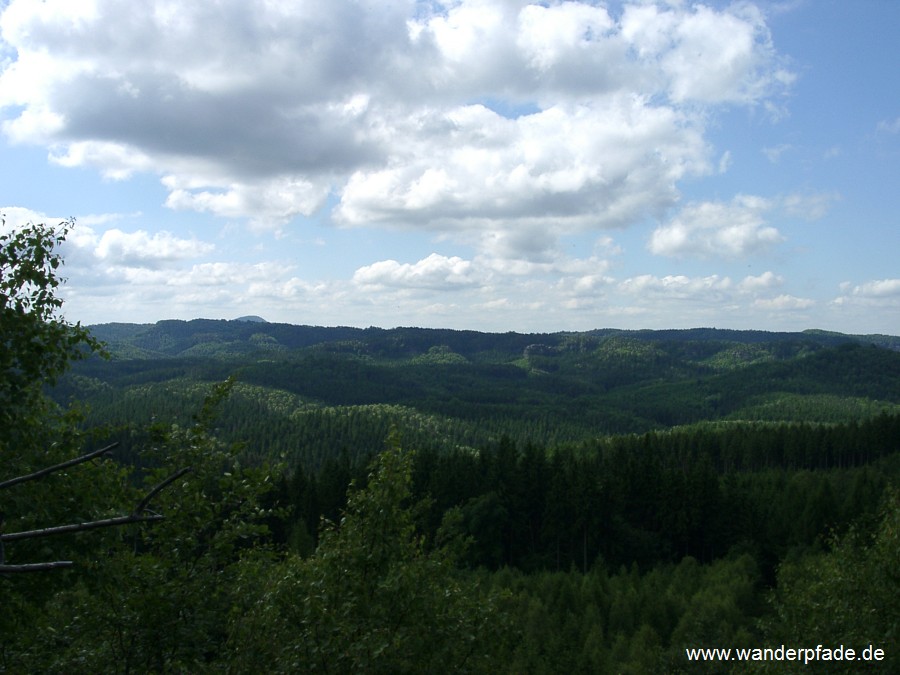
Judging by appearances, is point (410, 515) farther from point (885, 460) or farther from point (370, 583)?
point (885, 460)

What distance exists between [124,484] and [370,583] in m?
4.80

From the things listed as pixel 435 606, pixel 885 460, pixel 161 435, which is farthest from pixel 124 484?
pixel 885 460

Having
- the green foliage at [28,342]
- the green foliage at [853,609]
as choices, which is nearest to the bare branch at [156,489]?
the green foliage at [28,342]

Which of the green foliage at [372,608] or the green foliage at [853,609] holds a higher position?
the green foliage at [372,608]

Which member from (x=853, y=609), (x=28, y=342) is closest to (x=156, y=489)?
(x=28, y=342)

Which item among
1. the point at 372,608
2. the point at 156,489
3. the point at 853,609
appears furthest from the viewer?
the point at 853,609

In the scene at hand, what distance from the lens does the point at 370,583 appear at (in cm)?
1178

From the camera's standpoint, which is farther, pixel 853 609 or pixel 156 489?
pixel 853 609

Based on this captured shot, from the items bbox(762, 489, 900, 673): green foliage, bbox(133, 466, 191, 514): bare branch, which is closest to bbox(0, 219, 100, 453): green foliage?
bbox(133, 466, 191, 514): bare branch

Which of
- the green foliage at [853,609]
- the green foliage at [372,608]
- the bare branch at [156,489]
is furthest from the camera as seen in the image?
the green foliage at [853,609]

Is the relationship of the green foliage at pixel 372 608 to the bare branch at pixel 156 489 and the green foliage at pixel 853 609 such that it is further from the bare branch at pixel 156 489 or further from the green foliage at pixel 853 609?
the green foliage at pixel 853 609

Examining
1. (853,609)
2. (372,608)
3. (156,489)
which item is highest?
(156,489)

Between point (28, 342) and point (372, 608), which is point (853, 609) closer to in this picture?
point (372, 608)

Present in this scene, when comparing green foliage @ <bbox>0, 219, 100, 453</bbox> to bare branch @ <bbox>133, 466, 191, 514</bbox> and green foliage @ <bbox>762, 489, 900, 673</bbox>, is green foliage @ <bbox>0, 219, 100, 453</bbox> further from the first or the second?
green foliage @ <bbox>762, 489, 900, 673</bbox>
